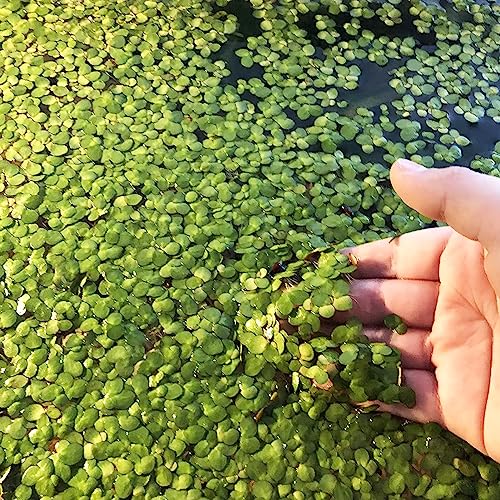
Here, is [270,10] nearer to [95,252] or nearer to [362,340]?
[95,252]

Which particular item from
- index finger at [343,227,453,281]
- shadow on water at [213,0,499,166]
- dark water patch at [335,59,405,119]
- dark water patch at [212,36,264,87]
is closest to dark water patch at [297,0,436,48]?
shadow on water at [213,0,499,166]

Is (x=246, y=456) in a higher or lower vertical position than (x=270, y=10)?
lower

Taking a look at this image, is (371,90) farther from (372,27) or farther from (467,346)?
(467,346)

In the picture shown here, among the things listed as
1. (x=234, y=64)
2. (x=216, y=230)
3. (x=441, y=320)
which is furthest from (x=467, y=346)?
(x=234, y=64)

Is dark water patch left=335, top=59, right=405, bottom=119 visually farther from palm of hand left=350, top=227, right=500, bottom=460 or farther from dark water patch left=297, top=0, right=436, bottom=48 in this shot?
palm of hand left=350, top=227, right=500, bottom=460

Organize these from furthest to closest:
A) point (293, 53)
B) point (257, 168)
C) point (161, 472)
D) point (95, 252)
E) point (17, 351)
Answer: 1. point (293, 53)
2. point (257, 168)
3. point (95, 252)
4. point (17, 351)
5. point (161, 472)

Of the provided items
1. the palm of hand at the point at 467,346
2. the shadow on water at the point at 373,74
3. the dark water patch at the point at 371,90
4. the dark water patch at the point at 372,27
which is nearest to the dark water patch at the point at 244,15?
the shadow on water at the point at 373,74

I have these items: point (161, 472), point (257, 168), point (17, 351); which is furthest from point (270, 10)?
point (161, 472)
